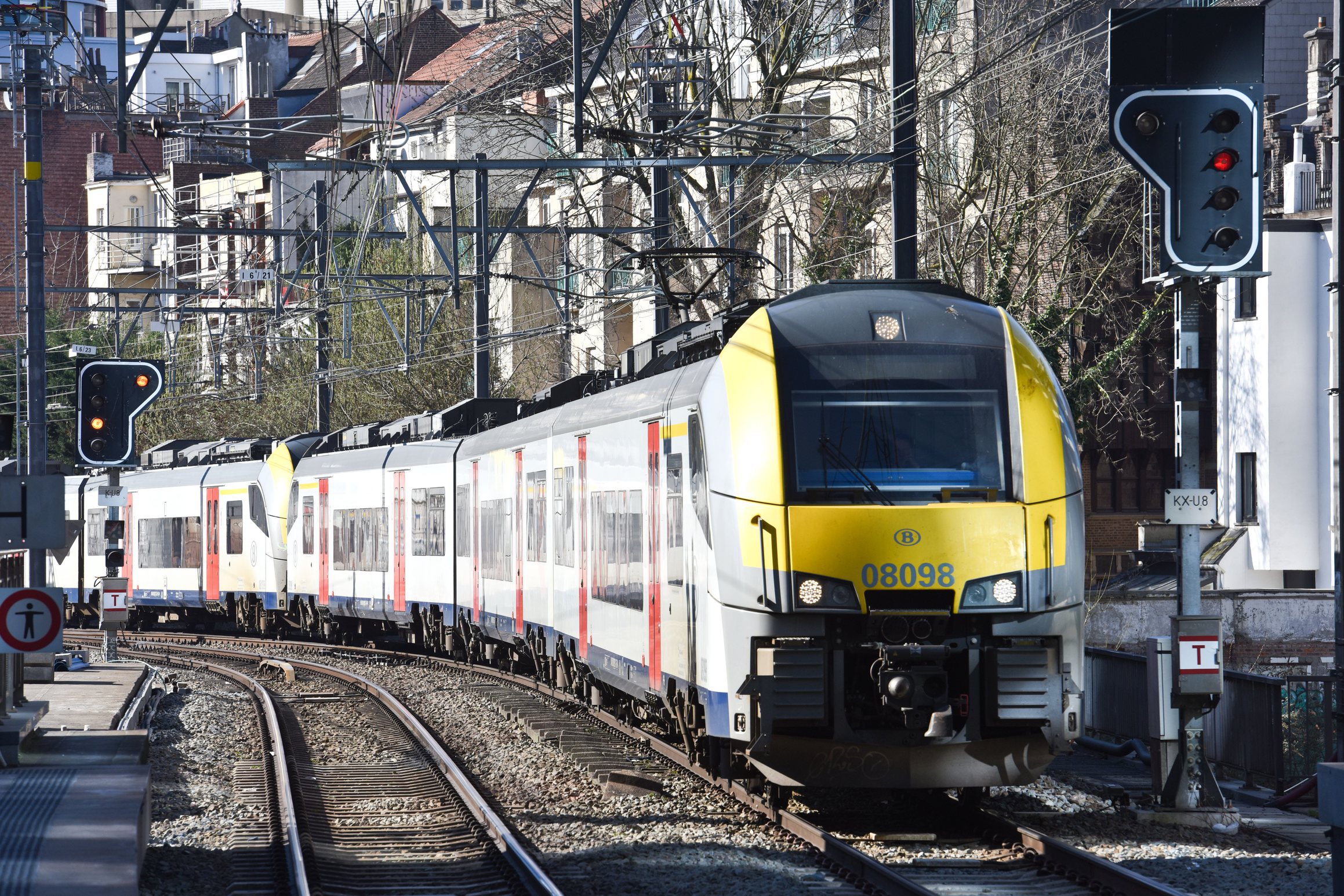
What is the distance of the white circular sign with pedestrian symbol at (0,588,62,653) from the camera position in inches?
467

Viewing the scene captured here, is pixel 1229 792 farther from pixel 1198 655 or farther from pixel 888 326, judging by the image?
pixel 888 326

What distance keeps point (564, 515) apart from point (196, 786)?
4.62 meters

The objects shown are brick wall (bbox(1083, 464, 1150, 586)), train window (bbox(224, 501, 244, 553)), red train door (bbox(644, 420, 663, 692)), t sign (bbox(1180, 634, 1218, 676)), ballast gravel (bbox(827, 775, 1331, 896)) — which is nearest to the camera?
ballast gravel (bbox(827, 775, 1331, 896))

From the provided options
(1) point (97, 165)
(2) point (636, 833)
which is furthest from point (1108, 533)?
(1) point (97, 165)

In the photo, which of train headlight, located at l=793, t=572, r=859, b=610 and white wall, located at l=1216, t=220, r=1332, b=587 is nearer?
train headlight, located at l=793, t=572, r=859, b=610

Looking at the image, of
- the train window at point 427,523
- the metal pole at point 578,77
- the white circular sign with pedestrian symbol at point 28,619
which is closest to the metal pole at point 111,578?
the train window at point 427,523

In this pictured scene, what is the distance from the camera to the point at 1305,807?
1259cm

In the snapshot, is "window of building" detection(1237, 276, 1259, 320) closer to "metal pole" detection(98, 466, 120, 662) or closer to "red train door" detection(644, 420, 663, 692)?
"metal pole" detection(98, 466, 120, 662)

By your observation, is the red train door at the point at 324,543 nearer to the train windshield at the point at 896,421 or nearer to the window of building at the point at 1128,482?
the window of building at the point at 1128,482

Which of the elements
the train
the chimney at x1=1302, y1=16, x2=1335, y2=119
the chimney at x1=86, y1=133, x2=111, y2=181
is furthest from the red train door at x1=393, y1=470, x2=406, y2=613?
the chimney at x1=86, y1=133, x2=111, y2=181

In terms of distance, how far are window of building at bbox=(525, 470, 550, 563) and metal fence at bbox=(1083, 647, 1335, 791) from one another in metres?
5.69

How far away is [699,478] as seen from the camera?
11867 mm

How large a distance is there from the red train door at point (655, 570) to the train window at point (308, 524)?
19771 mm

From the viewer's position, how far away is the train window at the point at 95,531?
40.3 metres
